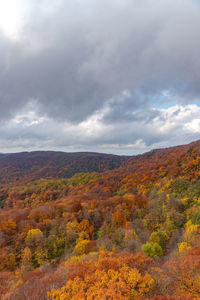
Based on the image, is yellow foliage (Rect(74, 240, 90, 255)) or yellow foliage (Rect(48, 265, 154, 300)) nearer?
yellow foliage (Rect(48, 265, 154, 300))

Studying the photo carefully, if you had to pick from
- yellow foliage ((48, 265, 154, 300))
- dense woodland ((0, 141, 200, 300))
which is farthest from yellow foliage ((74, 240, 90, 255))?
yellow foliage ((48, 265, 154, 300))

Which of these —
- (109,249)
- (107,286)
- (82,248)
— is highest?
(107,286)

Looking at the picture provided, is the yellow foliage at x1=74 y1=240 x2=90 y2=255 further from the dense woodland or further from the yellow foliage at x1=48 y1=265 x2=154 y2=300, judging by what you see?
the yellow foliage at x1=48 y1=265 x2=154 y2=300

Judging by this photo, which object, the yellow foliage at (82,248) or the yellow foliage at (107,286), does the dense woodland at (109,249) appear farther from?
the yellow foliage at (82,248)

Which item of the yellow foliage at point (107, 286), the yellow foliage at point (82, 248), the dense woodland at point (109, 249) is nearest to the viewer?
the yellow foliage at point (107, 286)

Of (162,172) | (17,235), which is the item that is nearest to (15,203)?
(17,235)

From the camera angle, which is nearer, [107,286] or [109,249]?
[107,286]

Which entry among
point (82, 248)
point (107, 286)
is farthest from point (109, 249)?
point (107, 286)

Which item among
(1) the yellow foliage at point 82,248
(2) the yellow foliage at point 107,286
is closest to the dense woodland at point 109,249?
(2) the yellow foliage at point 107,286

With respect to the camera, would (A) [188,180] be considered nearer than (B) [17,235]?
No

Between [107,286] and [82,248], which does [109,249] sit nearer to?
[82,248]

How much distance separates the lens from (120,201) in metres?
74.8

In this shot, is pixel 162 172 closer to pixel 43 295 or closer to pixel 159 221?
pixel 159 221

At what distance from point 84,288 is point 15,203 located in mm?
154564
